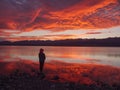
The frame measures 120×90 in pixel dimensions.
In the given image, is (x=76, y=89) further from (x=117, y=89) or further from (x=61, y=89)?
(x=117, y=89)

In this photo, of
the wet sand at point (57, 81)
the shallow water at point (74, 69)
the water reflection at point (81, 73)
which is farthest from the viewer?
the shallow water at point (74, 69)

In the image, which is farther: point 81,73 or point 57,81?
point 81,73

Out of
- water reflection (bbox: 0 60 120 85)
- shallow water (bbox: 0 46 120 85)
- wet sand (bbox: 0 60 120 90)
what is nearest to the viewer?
wet sand (bbox: 0 60 120 90)

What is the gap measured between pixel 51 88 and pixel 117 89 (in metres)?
5.22

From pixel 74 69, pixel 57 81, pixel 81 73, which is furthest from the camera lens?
pixel 74 69

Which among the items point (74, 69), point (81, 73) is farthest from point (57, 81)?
point (74, 69)

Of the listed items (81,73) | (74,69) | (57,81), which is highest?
(57,81)

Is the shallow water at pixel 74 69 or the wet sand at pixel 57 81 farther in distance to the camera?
the shallow water at pixel 74 69

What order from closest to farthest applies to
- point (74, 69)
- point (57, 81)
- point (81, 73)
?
point (57, 81), point (81, 73), point (74, 69)

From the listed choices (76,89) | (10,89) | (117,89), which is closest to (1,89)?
(10,89)

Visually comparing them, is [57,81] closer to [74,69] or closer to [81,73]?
[81,73]

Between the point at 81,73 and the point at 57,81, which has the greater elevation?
the point at 57,81

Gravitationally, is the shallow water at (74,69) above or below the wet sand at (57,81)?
below

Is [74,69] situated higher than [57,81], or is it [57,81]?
[57,81]
